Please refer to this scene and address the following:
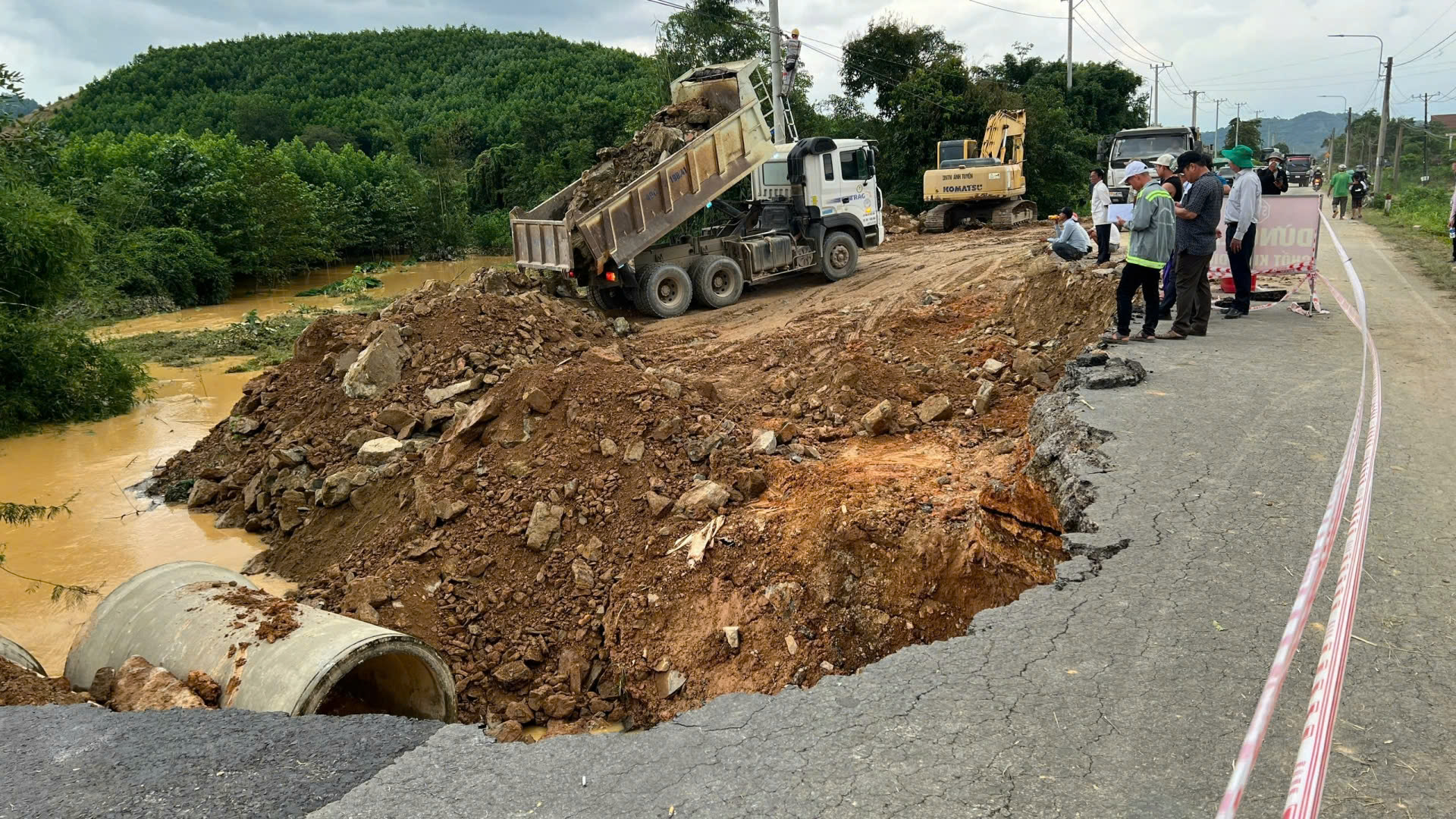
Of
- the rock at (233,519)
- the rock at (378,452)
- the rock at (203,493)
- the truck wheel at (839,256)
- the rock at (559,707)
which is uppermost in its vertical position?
the truck wheel at (839,256)

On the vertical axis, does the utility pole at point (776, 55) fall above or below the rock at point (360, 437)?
above

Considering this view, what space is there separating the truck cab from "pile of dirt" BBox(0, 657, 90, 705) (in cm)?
1274

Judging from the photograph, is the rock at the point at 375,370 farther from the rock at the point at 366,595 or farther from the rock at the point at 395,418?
the rock at the point at 366,595

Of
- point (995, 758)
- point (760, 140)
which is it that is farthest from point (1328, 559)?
point (760, 140)

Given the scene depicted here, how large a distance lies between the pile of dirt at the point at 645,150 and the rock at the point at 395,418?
5918mm

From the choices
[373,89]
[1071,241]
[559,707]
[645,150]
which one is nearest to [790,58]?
[645,150]

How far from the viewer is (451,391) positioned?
8.96 meters

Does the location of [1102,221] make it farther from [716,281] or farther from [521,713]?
[521,713]

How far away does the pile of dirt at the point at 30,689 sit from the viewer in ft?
13.0

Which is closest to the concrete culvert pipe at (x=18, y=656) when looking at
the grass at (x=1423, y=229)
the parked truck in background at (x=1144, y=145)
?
the grass at (x=1423, y=229)

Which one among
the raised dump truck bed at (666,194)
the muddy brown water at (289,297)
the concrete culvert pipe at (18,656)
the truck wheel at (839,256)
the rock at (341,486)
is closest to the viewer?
the concrete culvert pipe at (18,656)

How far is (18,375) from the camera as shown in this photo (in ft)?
38.6

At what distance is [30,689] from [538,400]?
12.6ft

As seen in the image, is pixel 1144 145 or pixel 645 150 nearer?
pixel 645 150
